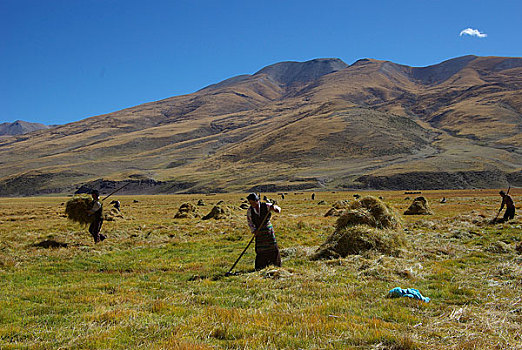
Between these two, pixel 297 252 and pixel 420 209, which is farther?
pixel 420 209

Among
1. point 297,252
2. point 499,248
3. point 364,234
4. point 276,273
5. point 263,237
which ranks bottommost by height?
point 499,248

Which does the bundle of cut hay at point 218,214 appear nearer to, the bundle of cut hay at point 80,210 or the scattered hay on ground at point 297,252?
the bundle of cut hay at point 80,210

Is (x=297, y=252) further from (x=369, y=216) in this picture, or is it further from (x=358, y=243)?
(x=369, y=216)

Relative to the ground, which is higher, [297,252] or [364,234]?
[364,234]

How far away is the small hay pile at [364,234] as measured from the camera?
11.9m

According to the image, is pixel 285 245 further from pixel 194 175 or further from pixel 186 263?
pixel 194 175

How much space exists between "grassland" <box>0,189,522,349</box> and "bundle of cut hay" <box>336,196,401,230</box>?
1448 mm

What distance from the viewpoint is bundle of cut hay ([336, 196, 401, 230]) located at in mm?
13500

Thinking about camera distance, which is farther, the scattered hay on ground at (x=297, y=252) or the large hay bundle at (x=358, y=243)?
the scattered hay on ground at (x=297, y=252)

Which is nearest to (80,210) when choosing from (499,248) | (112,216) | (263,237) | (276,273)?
(112,216)

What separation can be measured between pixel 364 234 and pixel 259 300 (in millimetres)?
6322

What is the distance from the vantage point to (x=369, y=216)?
44.8ft

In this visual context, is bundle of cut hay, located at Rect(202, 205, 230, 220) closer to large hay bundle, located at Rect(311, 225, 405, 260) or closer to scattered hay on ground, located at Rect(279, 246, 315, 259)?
scattered hay on ground, located at Rect(279, 246, 315, 259)

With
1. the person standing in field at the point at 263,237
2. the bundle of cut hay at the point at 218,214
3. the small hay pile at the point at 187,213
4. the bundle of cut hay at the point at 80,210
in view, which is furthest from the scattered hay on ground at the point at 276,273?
the small hay pile at the point at 187,213
